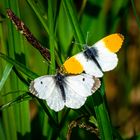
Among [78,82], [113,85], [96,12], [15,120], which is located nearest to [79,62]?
[78,82]

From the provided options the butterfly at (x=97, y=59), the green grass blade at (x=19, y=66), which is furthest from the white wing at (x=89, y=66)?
the green grass blade at (x=19, y=66)

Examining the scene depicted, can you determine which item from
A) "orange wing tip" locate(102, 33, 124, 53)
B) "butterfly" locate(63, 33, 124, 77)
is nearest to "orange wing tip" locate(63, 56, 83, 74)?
"butterfly" locate(63, 33, 124, 77)

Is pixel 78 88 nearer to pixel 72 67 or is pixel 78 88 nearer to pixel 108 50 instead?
pixel 72 67

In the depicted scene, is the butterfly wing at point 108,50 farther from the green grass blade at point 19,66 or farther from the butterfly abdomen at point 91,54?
the green grass blade at point 19,66

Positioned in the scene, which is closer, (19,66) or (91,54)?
(19,66)

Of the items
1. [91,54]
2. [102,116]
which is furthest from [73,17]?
[102,116]

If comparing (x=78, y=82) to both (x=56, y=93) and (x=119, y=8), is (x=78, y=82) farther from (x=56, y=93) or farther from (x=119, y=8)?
(x=119, y=8)
